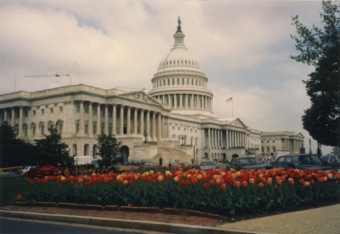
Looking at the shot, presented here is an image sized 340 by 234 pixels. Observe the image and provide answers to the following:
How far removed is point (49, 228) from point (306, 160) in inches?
693

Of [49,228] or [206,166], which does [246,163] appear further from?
[206,166]

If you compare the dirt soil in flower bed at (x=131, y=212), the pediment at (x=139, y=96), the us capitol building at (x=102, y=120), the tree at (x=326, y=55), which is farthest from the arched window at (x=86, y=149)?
the dirt soil in flower bed at (x=131, y=212)

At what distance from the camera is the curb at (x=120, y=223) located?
1123cm

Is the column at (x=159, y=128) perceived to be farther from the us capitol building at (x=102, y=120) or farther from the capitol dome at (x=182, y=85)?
the capitol dome at (x=182, y=85)

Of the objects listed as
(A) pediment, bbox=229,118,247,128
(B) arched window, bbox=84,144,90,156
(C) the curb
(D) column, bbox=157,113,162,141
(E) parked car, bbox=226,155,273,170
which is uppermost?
(A) pediment, bbox=229,118,247,128

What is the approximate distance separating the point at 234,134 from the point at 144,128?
208ft

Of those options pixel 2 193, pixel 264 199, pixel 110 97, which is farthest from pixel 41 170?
pixel 110 97

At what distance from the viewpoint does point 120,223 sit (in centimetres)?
1330

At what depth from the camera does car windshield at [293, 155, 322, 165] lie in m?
24.9

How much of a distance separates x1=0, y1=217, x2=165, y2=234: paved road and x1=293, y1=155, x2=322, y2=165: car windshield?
1581cm

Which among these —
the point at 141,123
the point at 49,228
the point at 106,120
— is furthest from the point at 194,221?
the point at 141,123

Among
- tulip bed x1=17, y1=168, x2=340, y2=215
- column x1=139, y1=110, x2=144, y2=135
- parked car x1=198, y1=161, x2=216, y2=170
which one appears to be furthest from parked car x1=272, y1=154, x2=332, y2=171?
column x1=139, y1=110, x2=144, y2=135

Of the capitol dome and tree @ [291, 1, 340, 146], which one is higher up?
the capitol dome

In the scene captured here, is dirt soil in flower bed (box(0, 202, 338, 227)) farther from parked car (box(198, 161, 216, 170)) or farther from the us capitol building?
the us capitol building
